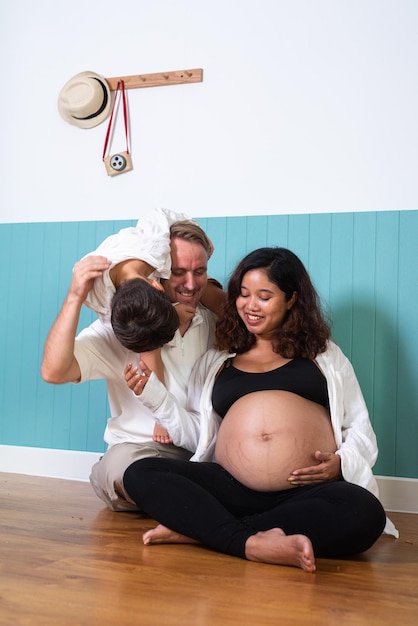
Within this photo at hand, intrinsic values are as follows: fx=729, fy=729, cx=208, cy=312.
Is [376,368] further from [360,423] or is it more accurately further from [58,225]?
[58,225]

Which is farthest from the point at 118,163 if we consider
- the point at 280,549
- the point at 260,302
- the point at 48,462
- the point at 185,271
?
the point at 280,549

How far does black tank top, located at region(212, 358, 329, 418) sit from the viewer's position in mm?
2303

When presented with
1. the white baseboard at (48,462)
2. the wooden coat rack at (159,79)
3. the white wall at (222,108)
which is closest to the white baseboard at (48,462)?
the white baseboard at (48,462)

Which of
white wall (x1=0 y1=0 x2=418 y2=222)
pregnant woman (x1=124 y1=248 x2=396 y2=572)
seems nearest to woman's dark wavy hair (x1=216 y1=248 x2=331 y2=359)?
pregnant woman (x1=124 y1=248 x2=396 y2=572)

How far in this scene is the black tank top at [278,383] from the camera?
2303 millimetres

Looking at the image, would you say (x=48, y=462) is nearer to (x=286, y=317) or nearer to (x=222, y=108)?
(x=286, y=317)

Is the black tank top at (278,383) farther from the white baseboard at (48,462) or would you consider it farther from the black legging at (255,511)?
the white baseboard at (48,462)

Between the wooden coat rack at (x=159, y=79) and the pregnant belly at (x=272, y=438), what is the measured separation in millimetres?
1696

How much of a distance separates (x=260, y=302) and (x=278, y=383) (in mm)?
283

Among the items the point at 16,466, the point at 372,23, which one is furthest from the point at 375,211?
the point at 16,466

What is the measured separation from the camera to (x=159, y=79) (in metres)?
3.38

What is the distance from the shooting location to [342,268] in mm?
3070

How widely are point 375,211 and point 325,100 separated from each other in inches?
21.0

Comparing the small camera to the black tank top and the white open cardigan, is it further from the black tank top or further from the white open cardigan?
the black tank top
